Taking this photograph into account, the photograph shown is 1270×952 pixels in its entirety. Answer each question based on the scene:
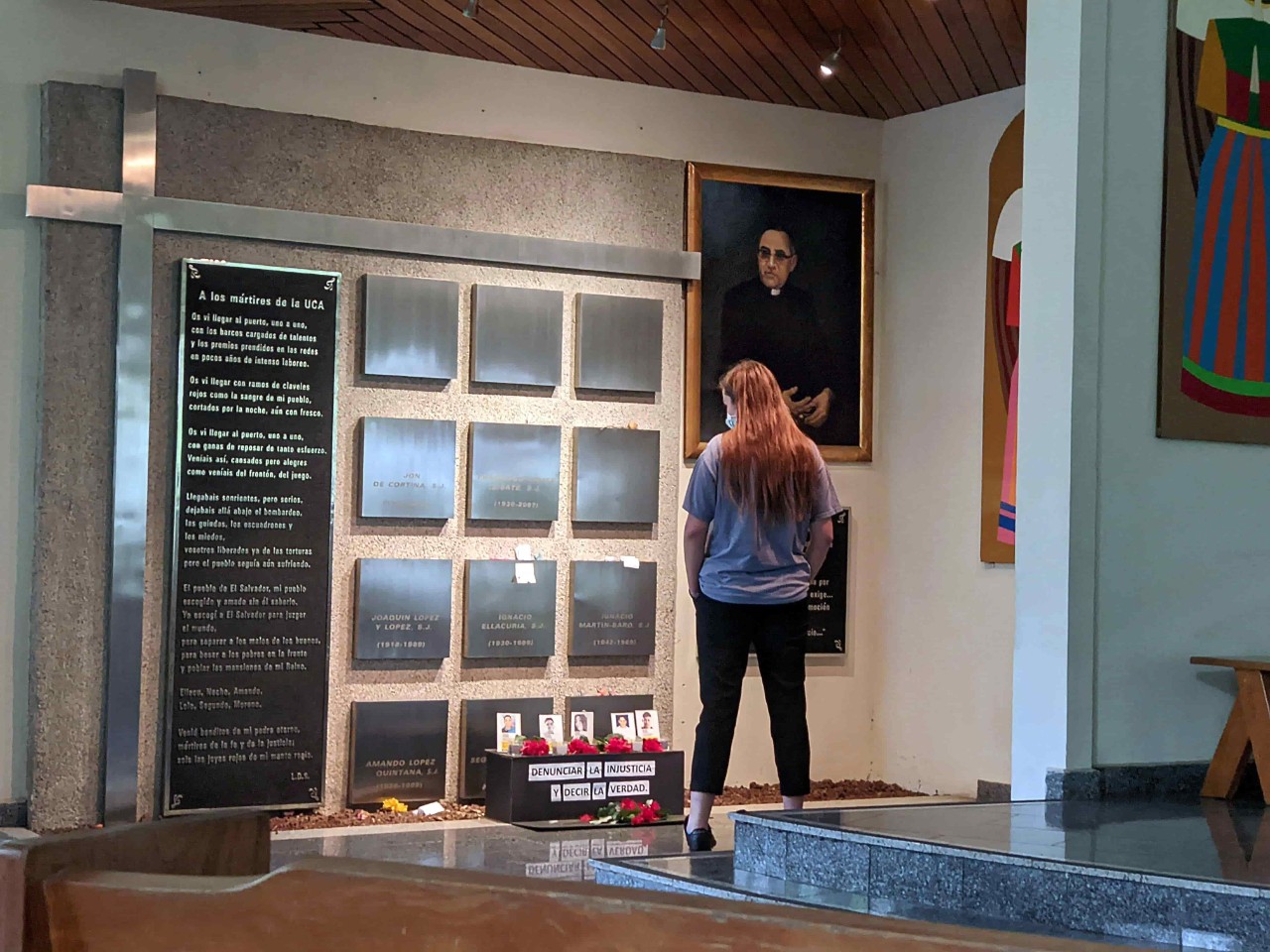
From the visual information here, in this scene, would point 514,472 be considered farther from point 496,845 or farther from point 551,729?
point 496,845

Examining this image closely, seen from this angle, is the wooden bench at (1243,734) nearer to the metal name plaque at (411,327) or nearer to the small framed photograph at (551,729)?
the small framed photograph at (551,729)

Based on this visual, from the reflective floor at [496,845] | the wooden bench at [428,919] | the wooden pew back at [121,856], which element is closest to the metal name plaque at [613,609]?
the reflective floor at [496,845]

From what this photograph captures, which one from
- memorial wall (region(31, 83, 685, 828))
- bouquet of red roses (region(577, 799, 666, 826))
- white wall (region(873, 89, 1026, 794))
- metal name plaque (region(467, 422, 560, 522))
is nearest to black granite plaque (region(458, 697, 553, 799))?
memorial wall (region(31, 83, 685, 828))

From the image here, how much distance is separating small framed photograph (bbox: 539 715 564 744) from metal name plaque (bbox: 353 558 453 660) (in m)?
0.54

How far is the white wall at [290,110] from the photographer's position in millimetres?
6363

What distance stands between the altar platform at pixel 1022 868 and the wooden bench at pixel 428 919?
237 centimetres

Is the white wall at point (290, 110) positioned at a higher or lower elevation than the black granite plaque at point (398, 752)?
higher

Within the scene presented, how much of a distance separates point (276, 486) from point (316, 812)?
143cm

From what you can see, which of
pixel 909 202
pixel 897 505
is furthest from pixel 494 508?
pixel 909 202

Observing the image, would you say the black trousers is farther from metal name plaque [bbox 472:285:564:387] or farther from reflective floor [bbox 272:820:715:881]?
metal name plaque [bbox 472:285:564:387]

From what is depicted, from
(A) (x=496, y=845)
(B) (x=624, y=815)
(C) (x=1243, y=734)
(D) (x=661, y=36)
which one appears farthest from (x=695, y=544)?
(D) (x=661, y=36)

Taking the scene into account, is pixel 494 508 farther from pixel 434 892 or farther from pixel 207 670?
pixel 434 892

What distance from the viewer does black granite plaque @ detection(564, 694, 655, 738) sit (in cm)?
729

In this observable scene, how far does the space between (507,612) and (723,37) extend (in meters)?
2.77
